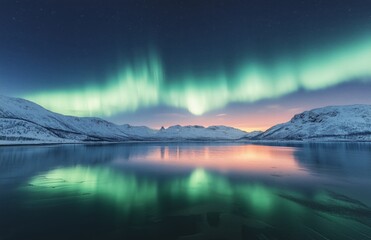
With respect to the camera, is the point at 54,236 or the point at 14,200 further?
the point at 14,200

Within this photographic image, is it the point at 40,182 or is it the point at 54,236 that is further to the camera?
the point at 40,182

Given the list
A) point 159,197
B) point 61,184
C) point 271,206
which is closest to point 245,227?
point 271,206

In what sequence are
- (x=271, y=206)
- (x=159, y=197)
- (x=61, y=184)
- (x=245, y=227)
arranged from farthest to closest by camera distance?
(x=61, y=184) < (x=159, y=197) < (x=271, y=206) < (x=245, y=227)

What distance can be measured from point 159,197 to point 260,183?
11.6 meters

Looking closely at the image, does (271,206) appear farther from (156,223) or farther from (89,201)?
(89,201)

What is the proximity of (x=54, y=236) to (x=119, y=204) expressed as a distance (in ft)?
18.7

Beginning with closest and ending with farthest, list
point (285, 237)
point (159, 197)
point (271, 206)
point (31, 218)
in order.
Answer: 1. point (285, 237)
2. point (31, 218)
3. point (271, 206)
4. point (159, 197)

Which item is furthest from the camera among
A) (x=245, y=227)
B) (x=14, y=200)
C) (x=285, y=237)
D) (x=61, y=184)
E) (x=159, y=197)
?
(x=61, y=184)

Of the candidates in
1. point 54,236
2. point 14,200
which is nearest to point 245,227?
point 54,236

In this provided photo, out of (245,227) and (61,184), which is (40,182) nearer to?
(61,184)

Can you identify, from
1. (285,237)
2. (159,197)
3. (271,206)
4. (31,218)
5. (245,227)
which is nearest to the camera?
(285,237)

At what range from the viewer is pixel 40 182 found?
23516mm

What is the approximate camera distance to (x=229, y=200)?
17203mm

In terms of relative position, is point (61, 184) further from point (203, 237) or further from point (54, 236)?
point (203, 237)
